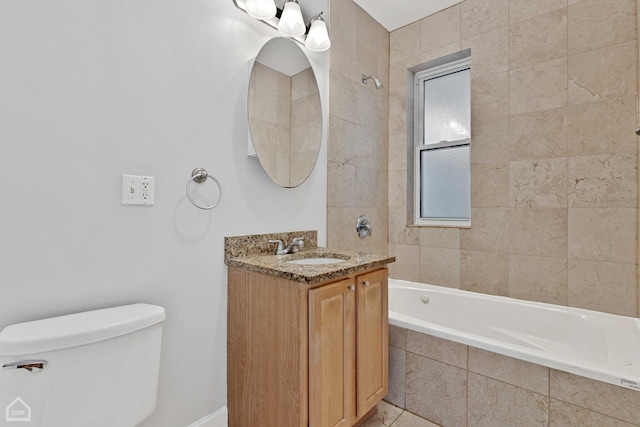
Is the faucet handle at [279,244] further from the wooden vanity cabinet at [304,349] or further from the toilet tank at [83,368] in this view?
the toilet tank at [83,368]

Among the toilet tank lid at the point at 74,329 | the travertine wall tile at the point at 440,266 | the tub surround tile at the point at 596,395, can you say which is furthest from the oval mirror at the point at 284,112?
the tub surround tile at the point at 596,395

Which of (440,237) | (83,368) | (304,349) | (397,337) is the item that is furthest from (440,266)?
(83,368)

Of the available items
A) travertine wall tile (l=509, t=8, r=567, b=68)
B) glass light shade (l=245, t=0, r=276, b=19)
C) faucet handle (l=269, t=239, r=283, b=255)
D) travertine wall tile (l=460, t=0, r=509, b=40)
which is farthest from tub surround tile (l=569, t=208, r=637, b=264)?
glass light shade (l=245, t=0, r=276, b=19)

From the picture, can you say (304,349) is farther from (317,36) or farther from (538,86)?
(538,86)

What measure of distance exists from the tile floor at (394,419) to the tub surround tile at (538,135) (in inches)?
68.0

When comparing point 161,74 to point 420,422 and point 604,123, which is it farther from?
point 604,123

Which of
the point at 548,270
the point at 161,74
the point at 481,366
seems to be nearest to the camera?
the point at 161,74

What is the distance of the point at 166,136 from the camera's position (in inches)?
49.4

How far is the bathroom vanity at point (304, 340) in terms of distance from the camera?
1153 mm

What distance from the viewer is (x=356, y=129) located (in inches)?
90.0

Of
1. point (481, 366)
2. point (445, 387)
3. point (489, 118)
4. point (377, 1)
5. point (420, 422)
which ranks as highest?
point (377, 1)

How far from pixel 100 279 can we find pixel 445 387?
166 centimetres

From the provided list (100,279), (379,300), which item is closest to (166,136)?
(100,279)

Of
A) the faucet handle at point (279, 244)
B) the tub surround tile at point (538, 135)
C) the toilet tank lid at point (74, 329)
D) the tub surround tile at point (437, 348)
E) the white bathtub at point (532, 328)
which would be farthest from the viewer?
the tub surround tile at point (538, 135)
